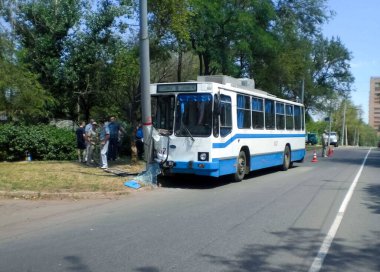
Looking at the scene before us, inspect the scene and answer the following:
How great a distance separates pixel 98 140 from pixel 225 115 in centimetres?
652

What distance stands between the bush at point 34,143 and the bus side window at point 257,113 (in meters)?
8.35

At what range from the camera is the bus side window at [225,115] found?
14061 millimetres

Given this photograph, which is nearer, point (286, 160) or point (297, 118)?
point (286, 160)

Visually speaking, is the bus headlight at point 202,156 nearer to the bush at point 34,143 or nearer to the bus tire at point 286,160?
the bus tire at point 286,160

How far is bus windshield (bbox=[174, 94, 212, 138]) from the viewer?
1375cm

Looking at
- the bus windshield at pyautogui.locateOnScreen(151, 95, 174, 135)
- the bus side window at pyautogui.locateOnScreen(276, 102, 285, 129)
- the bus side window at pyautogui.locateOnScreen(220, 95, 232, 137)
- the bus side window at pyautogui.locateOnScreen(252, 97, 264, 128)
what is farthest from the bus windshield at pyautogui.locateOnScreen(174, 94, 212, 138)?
the bus side window at pyautogui.locateOnScreen(276, 102, 285, 129)

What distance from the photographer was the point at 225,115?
14.3 meters

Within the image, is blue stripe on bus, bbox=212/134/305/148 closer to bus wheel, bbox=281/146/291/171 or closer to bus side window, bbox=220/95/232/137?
bus side window, bbox=220/95/232/137

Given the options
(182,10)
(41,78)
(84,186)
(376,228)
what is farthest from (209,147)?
(41,78)

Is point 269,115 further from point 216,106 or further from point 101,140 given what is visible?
point 101,140

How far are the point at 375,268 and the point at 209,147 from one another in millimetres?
7585

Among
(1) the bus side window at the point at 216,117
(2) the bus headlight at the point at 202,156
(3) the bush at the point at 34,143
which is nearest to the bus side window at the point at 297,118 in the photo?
(1) the bus side window at the point at 216,117

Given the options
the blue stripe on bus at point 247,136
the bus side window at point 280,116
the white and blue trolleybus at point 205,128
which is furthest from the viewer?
the bus side window at point 280,116

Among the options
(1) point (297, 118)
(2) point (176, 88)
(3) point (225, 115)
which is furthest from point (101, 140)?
(1) point (297, 118)
